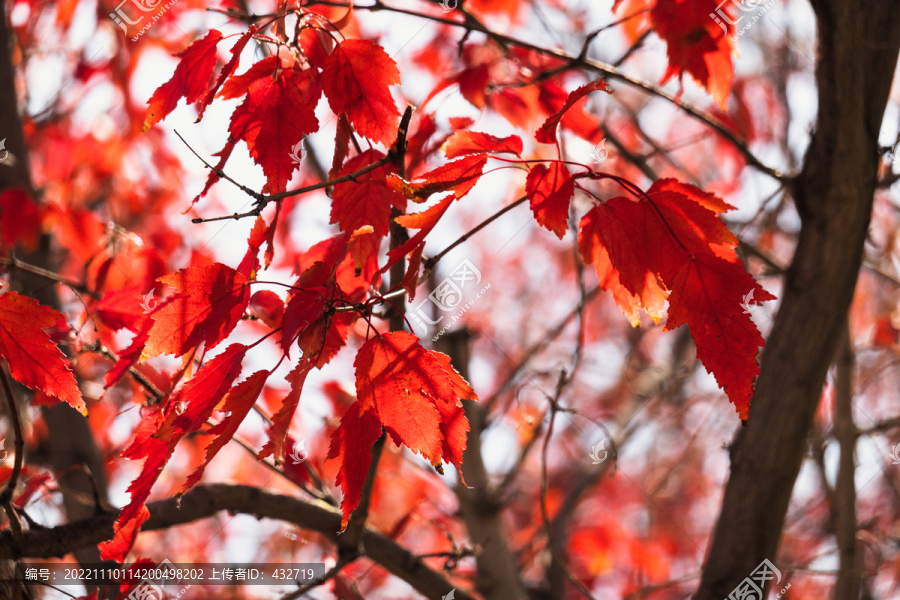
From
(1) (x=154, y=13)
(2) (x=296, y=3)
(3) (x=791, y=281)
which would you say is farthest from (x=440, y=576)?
(1) (x=154, y=13)

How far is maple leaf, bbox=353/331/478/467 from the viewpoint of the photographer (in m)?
0.79

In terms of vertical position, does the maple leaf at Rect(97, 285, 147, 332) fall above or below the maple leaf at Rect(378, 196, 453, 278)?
above

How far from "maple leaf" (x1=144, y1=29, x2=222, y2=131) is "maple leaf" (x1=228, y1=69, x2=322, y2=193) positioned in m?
0.08

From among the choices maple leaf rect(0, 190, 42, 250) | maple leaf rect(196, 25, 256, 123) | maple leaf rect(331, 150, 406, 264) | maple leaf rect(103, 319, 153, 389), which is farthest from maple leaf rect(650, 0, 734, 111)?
maple leaf rect(0, 190, 42, 250)

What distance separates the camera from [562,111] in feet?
2.67

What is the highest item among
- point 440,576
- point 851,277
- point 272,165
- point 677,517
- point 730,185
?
point 730,185

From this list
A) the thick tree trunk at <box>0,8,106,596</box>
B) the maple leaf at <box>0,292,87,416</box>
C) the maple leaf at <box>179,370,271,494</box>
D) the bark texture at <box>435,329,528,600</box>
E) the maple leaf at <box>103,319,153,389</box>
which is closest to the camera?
the maple leaf at <box>179,370,271,494</box>

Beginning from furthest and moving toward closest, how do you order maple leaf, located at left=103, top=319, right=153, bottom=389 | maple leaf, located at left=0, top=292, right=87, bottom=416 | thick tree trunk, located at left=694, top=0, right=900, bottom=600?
thick tree trunk, located at left=694, top=0, right=900, bottom=600 < maple leaf, located at left=103, top=319, right=153, bottom=389 < maple leaf, located at left=0, top=292, right=87, bottom=416

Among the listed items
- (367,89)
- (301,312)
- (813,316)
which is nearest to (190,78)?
(367,89)

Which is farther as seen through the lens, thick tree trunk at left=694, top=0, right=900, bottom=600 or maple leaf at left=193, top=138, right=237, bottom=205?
thick tree trunk at left=694, top=0, right=900, bottom=600

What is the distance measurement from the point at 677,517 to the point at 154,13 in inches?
184

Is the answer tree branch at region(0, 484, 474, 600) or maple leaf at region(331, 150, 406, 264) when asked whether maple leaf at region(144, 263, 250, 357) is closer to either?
maple leaf at region(331, 150, 406, 264)

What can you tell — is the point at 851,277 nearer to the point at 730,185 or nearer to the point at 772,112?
Answer: the point at 730,185

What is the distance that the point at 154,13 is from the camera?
1.73 meters
